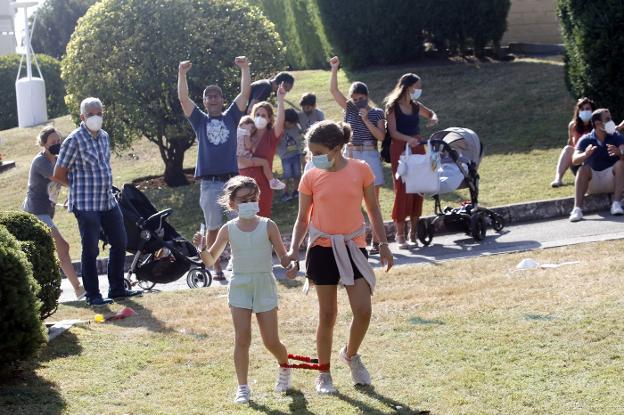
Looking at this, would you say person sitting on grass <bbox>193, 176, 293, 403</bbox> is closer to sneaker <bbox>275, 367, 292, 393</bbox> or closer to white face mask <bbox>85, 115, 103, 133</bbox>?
sneaker <bbox>275, 367, 292, 393</bbox>

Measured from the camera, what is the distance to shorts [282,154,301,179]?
1645 centimetres

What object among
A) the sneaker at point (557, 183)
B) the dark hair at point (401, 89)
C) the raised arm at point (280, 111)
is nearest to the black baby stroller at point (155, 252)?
the raised arm at point (280, 111)

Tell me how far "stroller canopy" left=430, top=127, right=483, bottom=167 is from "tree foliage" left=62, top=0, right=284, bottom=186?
5.01m

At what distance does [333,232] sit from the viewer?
7.43 metres

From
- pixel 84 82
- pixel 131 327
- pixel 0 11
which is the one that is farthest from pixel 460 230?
pixel 0 11

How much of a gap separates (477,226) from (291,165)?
4.05 meters

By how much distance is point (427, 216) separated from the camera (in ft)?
47.5

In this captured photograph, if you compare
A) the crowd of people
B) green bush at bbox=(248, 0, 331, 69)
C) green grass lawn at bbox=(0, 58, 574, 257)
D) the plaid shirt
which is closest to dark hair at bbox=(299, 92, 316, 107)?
the crowd of people

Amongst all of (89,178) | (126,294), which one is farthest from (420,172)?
(89,178)

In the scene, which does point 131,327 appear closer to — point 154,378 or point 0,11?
point 154,378

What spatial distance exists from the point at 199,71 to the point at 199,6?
1159 mm

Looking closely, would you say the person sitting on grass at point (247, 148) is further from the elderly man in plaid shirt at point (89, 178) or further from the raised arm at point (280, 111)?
the elderly man in plaid shirt at point (89, 178)

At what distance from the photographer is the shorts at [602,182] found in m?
14.5

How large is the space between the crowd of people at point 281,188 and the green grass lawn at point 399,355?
1.44 feet
